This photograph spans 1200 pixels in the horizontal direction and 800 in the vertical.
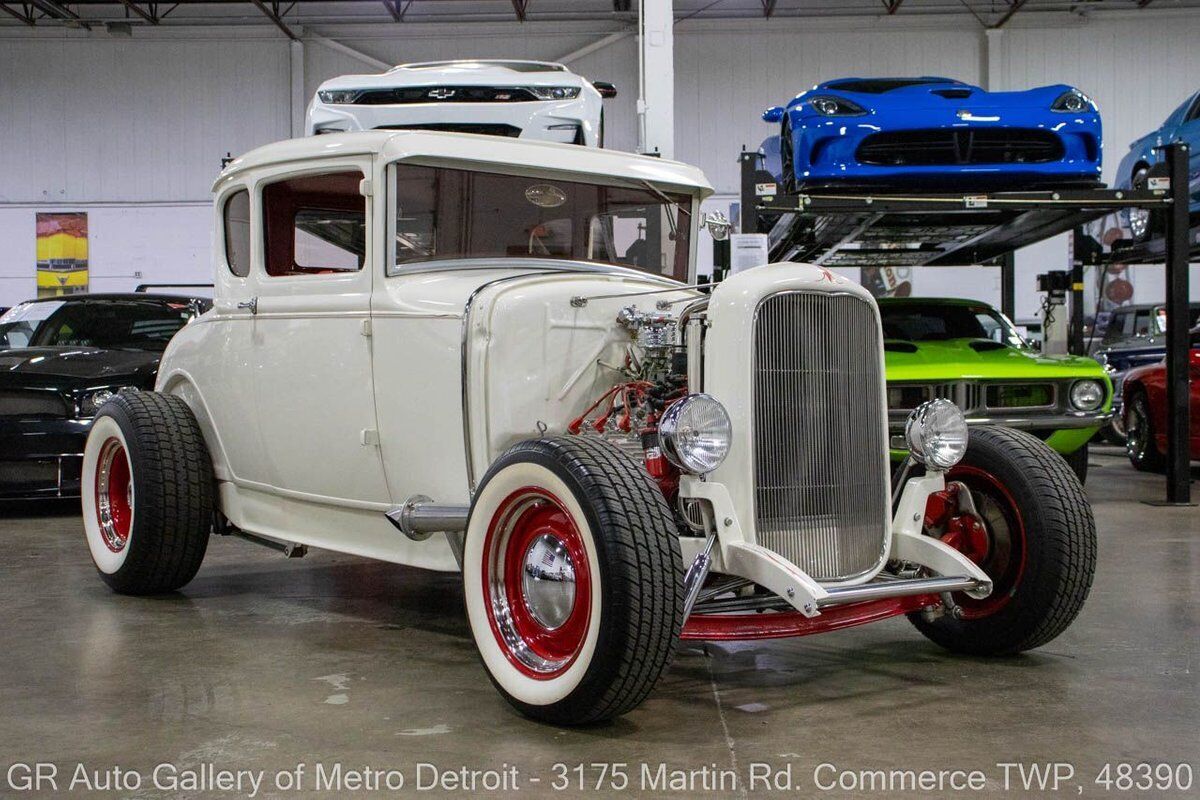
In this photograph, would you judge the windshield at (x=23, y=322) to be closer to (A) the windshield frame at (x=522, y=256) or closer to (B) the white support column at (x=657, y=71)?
(B) the white support column at (x=657, y=71)

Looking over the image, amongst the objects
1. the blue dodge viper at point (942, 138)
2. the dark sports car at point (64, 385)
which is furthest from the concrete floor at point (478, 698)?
the blue dodge viper at point (942, 138)

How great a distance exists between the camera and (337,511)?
15.1ft

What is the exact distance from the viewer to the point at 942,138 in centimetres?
749

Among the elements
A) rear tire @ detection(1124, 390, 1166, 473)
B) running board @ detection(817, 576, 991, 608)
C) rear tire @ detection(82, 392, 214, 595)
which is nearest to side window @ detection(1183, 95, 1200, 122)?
rear tire @ detection(1124, 390, 1166, 473)

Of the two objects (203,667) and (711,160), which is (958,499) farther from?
(711,160)

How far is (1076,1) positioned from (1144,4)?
1089 millimetres

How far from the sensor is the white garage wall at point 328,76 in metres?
19.9

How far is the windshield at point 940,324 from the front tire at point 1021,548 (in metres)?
4.41

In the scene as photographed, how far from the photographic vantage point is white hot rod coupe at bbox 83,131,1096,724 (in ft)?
11.0

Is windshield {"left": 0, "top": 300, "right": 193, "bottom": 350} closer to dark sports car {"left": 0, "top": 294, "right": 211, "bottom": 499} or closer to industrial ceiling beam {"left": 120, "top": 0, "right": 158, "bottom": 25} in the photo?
dark sports car {"left": 0, "top": 294, "right": 211, "bottom": 499}

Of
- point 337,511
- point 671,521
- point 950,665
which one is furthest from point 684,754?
point 337,511

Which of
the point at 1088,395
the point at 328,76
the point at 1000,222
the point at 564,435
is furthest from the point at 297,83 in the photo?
the point at 564,435

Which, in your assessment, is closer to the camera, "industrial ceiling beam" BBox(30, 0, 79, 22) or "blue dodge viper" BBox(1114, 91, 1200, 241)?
"blue dodge viper" BBox(1114, 91, 1200, 241)

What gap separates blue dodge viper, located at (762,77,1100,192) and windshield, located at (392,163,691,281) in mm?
2763
